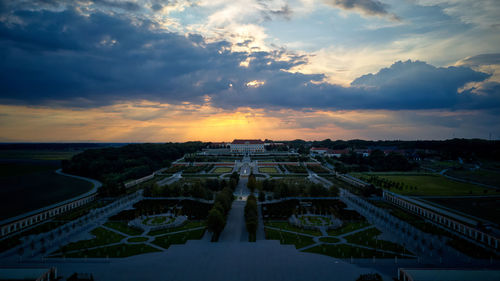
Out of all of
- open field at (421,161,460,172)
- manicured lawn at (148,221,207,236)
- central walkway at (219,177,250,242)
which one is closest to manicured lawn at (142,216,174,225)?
manicured lawn at (148,221,207,236)

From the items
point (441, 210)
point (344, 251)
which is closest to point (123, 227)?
point (344, 251)

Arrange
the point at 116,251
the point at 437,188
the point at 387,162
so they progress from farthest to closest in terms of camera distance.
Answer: the point at 387,162
the point at 437,188
the point at 116,251

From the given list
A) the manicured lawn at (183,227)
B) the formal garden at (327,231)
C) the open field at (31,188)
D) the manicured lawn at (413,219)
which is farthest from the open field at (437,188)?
the open field at (31,188)

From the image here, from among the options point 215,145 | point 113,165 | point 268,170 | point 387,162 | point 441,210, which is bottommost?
point 441,210

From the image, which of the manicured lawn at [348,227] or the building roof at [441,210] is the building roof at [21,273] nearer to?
the manicured lawn at [348,227]

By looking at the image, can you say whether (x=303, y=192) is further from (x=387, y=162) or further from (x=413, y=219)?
(x=387, y=162)

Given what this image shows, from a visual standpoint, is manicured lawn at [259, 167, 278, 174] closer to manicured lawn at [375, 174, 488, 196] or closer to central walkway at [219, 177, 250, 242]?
central walkway at [219, 177, 250, 242]

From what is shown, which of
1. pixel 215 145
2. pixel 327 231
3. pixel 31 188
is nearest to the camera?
pixel 327 231
